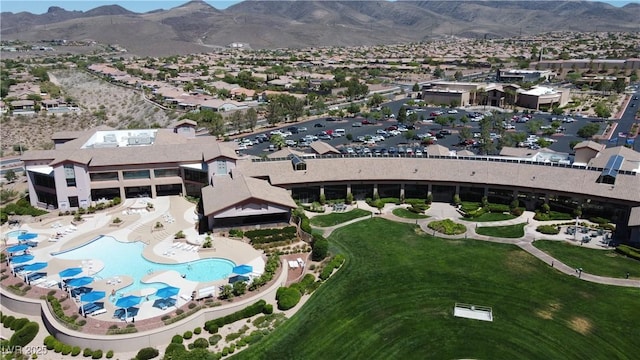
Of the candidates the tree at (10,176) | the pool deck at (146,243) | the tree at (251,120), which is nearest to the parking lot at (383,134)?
the tree at (251,120)

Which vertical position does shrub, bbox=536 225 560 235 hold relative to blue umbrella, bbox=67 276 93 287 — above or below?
above

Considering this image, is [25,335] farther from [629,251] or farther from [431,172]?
[629,251]

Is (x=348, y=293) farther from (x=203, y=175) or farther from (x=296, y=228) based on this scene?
(x=203, y=175)

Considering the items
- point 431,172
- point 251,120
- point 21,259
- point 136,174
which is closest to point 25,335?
point 21,259

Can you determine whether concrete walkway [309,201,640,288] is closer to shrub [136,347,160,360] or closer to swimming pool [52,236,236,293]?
swimming pool [52,236,236,293]

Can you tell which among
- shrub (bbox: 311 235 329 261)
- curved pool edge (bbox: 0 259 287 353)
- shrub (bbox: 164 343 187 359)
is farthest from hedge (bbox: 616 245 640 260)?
shrub (bbox: 164 343 187 359)
